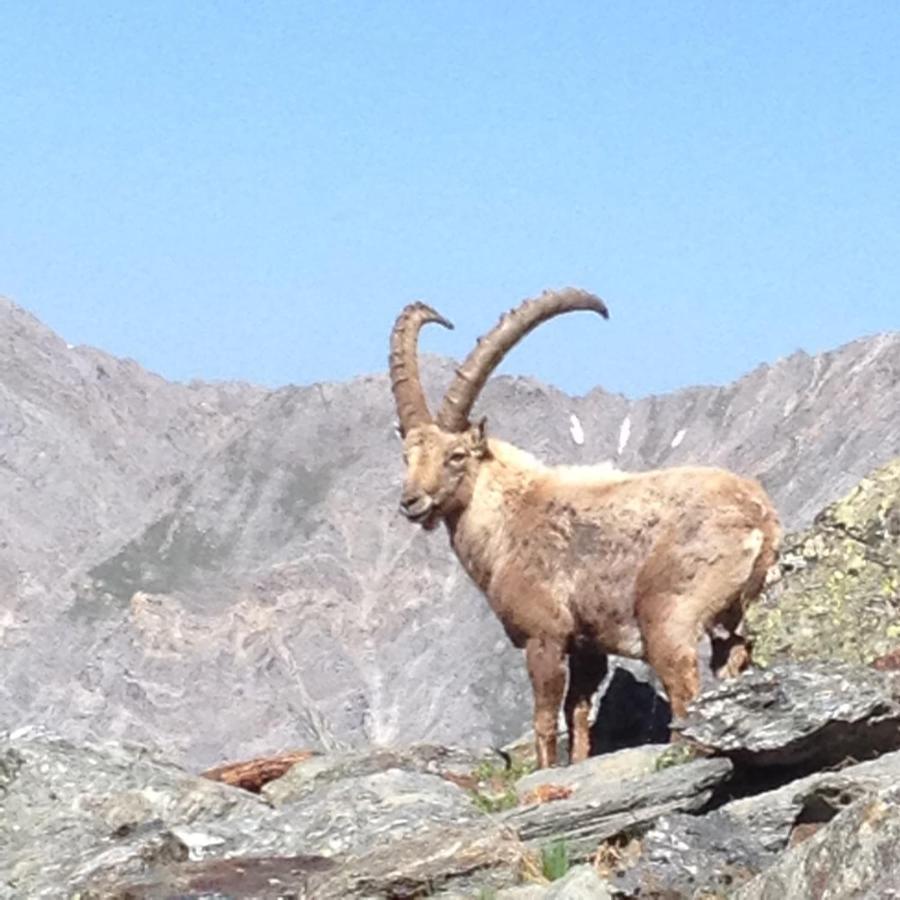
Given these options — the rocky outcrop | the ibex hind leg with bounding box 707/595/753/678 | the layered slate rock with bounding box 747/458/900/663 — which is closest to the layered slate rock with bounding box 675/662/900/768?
the rocky outcrop

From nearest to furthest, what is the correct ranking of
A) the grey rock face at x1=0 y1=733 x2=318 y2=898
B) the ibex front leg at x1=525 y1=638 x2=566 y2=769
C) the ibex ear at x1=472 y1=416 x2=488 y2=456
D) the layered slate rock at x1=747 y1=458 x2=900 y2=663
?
the grey rock face at x1=0 y1=733 x2=318 y2=898 < the layered slate rock at x1=747 y1=458 x2=900 y2=663 < the ibex front leg at x1=525 y1=638 x2=566 y2=769 < the ibex ear at x1=472 y1=416 x2=488 y2=456

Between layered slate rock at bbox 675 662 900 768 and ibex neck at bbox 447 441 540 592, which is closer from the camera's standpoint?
layered slate rock at bbox 675 662 900 768

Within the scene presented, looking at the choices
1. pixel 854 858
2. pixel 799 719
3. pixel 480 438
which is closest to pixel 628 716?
pixel 480 438

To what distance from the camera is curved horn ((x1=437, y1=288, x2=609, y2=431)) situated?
1794 cm

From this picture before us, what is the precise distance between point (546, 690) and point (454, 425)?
10.8ft

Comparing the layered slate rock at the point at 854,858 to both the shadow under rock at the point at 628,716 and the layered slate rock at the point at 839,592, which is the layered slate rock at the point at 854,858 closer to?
the layered slate rock at the point at 839,592

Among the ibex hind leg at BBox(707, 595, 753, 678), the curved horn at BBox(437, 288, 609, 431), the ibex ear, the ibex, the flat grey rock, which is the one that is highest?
the curved horn at BBox(437, 288, 609, 431)

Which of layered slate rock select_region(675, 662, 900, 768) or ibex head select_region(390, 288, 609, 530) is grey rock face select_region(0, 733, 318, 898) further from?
ibex head select_region(390, 288, 609, 530)

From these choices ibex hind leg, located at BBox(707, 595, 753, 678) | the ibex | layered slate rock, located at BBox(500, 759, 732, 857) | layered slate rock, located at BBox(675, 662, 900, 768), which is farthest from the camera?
ibex hind leg, located at BBox(707, 595, 753, 678)

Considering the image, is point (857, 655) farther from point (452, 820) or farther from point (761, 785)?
point (452, 820)

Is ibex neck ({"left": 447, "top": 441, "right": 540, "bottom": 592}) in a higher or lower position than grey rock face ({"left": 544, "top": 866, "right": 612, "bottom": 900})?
higher

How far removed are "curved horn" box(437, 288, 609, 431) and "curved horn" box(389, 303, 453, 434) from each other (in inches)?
10.6

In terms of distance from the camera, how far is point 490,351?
1798 centimetres

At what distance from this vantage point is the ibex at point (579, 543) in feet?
49.4
